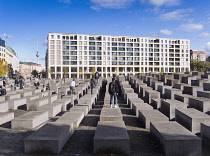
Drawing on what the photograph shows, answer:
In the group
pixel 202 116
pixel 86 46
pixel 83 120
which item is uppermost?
pixel 86 46

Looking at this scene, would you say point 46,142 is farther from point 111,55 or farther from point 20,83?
point 111,55

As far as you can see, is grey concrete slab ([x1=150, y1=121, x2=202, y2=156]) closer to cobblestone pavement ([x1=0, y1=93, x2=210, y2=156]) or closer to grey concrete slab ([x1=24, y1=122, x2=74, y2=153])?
cobblestone pavement ([x1=0, y1=93, x2=210, y2=156])

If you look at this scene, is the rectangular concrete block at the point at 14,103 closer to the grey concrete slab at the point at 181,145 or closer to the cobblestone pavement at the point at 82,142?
the cobblestone pavement at the point at 82,142

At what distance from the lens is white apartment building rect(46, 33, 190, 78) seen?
83.1m

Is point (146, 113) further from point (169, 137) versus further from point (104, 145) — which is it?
point (104, 145)

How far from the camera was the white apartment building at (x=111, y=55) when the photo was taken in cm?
8312

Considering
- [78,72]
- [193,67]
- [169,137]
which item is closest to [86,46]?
[78,72]

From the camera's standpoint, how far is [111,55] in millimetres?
87438

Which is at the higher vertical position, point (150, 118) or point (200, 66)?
point (200, 66)

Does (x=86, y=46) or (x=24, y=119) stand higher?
(x=86, y=46)

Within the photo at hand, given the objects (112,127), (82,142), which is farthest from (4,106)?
(112,127)

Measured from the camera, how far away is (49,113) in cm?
1021

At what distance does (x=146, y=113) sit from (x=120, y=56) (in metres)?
80.9

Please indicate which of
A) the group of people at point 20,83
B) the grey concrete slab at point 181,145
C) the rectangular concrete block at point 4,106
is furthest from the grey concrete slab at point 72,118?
the group of people at point 20,83
